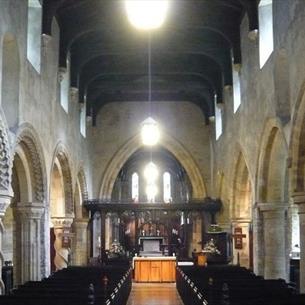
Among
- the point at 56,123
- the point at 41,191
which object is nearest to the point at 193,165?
the point at 56,123

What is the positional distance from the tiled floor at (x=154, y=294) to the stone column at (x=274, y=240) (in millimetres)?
2856

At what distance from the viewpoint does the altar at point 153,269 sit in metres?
27.6

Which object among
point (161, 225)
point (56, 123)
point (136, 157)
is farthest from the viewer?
point (136, 157)

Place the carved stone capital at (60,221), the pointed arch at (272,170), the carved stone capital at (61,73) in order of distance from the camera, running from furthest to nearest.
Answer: the carved stone capital at (60,221), the carved stone capital at (61,73), the pointed arch at (272,170)

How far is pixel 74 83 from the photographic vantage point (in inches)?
974

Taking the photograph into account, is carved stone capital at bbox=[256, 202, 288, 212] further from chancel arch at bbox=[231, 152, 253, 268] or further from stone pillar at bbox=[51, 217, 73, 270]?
stone pillar at bbox=[51, 217, 73, 270]

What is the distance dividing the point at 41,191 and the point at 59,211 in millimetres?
5393

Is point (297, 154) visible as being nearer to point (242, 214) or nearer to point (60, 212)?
point (242, 214)

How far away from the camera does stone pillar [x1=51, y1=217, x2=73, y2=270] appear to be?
944 inches

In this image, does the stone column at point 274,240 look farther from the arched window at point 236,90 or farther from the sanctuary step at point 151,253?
the sanctuary step at point 151,253

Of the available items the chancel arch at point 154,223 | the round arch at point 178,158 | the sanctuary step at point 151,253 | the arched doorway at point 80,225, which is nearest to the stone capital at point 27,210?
the arched doorway at point 80,225

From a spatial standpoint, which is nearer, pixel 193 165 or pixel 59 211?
pixel 59 211

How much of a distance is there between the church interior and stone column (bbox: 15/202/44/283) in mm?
40

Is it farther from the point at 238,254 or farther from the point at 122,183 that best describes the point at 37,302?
the point at 122,183
